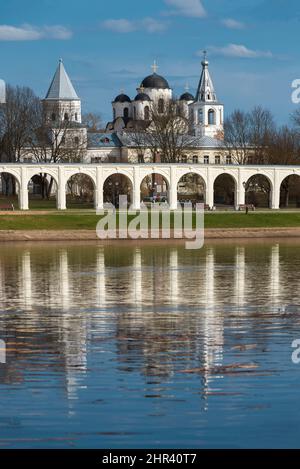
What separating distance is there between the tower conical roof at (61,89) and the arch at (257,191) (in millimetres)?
36335

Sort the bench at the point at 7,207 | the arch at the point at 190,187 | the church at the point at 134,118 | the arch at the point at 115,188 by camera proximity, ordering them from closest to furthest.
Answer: the bench at the point at 7,207 < the arch at the point at 115,188 < the arch at the point at 190,187 < the church at the point at 134,118

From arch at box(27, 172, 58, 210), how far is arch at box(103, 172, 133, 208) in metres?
4.70

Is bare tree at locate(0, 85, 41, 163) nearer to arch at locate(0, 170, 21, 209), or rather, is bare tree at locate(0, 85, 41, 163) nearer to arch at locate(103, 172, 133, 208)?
arch at locate(0, 170, 21, 209)

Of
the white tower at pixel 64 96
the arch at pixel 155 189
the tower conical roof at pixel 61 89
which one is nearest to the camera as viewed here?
the arch at pixel 155 189

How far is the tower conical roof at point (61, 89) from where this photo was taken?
377 feet

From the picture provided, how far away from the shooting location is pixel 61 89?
378 feet

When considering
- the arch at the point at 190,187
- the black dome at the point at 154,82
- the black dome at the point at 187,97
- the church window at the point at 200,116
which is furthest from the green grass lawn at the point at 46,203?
the black dome at the point at 187,97

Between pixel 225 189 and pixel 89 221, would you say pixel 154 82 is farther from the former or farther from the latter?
pixel 89 221

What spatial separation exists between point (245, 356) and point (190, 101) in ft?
422

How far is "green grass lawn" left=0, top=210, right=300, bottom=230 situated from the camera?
5788 centimetres

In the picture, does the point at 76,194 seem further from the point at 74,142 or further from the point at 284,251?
the point at 284,251

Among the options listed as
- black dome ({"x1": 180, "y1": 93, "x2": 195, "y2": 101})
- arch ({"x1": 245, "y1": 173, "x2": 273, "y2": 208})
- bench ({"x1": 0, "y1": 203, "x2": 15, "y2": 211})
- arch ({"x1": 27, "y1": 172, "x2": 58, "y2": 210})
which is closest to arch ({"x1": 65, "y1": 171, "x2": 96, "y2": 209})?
arch ({"x1": 27, "y1": 172, "x2": 58, "y2": 210})

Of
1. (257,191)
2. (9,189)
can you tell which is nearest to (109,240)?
(257,191)

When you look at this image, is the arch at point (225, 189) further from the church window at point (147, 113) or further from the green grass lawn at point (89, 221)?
the church window at point (147, 113)
